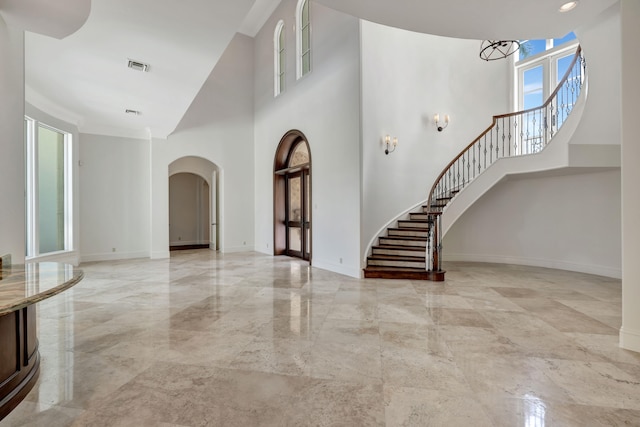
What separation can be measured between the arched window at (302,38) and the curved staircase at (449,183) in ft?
14.7

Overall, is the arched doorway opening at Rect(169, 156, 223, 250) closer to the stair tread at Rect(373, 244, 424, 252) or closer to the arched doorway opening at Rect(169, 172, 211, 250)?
the arched doorway opening at Rect(169, 172, 211, 250)

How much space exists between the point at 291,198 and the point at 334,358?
6822mm

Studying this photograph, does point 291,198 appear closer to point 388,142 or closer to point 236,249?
point 236,249

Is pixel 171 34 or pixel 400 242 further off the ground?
pixel 171 34

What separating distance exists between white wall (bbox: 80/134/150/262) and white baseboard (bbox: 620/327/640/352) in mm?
9966

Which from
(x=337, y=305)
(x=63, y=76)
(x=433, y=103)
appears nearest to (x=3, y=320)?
(x=337, y=305)

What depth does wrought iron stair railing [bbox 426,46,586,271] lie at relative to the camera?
20.6 feet

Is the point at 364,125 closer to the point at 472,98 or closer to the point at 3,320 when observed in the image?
the point at 472,98

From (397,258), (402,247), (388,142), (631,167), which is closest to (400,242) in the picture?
(402,247)

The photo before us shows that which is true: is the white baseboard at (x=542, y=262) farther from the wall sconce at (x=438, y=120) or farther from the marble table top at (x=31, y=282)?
the marble table top at (x=31, y=282)

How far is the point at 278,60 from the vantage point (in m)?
9.86

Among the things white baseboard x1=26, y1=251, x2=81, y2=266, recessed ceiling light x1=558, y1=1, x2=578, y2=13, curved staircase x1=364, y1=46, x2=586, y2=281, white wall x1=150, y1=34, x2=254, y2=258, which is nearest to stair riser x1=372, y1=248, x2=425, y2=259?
curved staircase x1=364, y1=46, x2=586, y2=281

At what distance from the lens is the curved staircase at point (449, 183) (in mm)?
6219

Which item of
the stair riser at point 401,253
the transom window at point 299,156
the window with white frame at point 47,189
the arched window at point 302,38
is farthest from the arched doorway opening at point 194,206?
the stair riser at point 401,253
